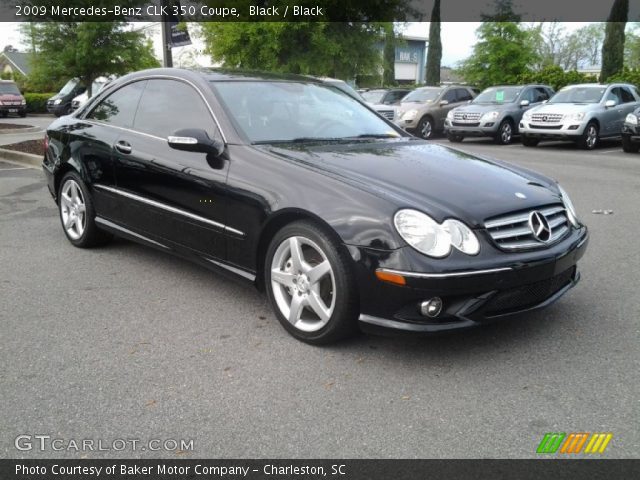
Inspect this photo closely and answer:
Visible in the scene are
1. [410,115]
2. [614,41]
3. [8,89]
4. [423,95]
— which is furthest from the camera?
[8,89]

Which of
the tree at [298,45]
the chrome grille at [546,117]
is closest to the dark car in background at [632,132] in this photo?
the chrome grille at [546,117]

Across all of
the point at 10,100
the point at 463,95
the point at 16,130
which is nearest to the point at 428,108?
the point at 463,95

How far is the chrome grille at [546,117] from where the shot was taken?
1558 centimetres

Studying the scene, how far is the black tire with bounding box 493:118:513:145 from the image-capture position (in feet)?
56.2

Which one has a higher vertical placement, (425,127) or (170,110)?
(170,110)

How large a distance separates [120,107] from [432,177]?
2.80 meters

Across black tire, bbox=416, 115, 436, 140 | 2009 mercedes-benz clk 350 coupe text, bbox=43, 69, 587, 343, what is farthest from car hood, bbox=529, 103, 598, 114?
2009 mercedes-benz clk 350 coupe text, bbox=43, 69, 587, 343

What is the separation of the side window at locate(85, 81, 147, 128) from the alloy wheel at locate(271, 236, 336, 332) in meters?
2.02

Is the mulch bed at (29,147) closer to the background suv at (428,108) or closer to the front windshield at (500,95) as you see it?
the background suv at (428,108)

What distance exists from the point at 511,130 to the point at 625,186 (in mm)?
8540

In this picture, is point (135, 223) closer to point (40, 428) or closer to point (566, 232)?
point (40, 428)

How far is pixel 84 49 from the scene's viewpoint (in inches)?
601

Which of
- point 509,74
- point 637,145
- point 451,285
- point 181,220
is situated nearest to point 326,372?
point 451,285

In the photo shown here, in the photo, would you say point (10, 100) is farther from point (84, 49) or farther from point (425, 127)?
point (425, 127)
